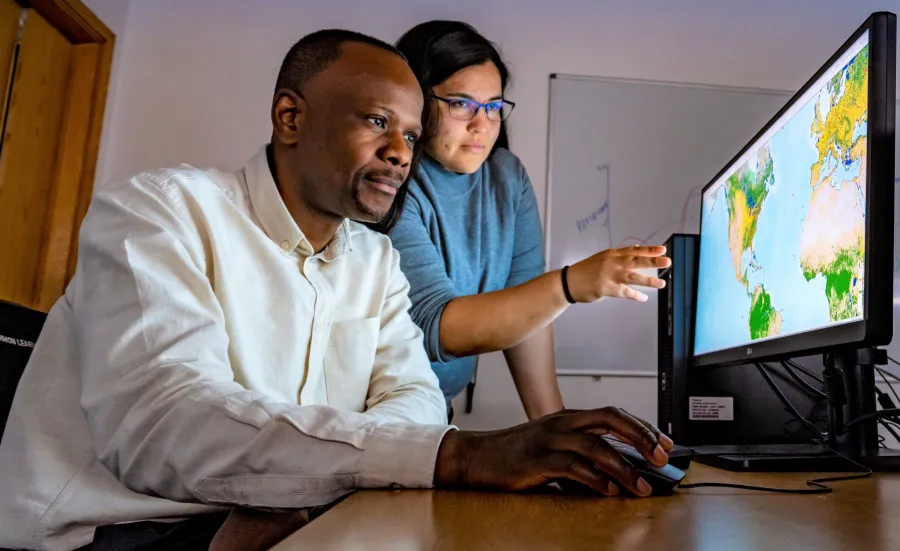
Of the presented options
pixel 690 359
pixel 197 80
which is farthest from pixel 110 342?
pixel 197 80

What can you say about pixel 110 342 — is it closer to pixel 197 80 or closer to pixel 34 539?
pixel 34 539

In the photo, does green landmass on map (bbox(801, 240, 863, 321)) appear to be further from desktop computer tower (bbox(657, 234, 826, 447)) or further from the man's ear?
the man's ear

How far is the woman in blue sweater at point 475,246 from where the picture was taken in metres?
1.35

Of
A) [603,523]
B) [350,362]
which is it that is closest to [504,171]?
[350,362]

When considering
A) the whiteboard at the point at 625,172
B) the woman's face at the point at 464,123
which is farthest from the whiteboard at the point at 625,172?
the woman's face at the point at 464,123

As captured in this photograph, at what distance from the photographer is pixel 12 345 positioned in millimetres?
927

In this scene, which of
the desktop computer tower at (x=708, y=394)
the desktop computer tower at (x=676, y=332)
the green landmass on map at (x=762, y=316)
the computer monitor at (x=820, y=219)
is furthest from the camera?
the desktop computer tower at (x=676, y=332)

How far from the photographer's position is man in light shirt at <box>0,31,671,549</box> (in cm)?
67

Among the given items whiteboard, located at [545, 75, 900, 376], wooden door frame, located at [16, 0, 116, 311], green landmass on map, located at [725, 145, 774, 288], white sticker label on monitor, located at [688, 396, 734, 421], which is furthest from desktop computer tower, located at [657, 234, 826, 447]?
wooden door frame, located at [16, 0, 116, 311]

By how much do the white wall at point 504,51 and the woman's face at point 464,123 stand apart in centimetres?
100

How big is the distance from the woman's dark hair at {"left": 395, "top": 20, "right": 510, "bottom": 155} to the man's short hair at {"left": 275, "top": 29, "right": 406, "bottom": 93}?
31 centimetres

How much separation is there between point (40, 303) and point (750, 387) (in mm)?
2070

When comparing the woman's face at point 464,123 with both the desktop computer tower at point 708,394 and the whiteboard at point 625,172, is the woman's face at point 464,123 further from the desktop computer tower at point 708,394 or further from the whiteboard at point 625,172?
the whiteboard at point 625,172

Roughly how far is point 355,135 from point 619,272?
0.48 metres
